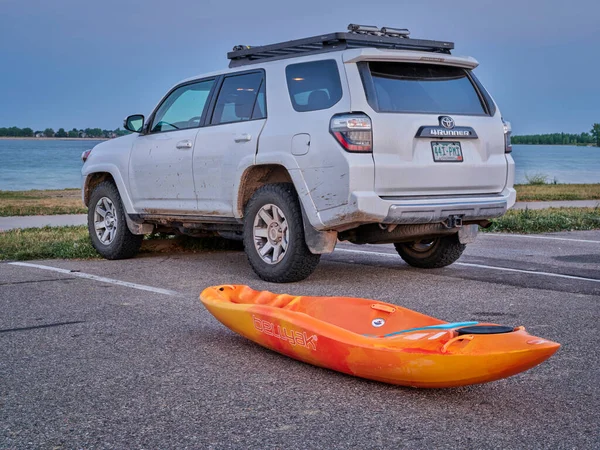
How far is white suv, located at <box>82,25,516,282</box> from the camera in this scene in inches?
278

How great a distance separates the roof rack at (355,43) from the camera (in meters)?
7.52

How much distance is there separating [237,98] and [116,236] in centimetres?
243

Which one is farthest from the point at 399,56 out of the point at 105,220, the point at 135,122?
the point at 105,220

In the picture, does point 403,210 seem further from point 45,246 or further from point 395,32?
point 45,246

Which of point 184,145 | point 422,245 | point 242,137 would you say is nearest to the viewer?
point 242,137

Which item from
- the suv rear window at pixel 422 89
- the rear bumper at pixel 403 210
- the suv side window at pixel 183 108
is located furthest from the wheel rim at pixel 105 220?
the suv rear window at pixel 422 89

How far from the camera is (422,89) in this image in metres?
7.50

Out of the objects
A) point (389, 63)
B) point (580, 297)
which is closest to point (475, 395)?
point (580, 297)

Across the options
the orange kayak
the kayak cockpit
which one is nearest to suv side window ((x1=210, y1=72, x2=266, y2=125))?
the kayak cockpit

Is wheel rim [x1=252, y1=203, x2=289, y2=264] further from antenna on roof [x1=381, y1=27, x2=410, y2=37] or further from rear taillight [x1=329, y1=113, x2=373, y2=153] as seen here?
antenna on roof [x1=381, y1=27, x2=410, y2=37]

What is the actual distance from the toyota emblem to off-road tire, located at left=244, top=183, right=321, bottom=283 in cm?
145

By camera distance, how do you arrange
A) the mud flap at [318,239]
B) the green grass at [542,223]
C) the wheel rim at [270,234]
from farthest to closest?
1. the green grass at [542,223]
2. the wheel rim at [270,234]
3. the mud flap at [318,239]

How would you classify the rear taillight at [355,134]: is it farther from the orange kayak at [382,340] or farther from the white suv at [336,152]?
the orange kayak at [382,340]

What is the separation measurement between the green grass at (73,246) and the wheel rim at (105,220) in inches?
10.1
